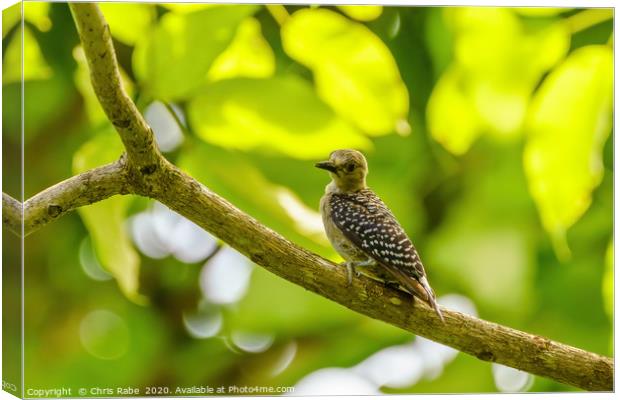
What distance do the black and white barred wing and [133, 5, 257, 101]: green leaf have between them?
43.3 inches

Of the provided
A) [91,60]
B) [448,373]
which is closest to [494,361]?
[448,373]

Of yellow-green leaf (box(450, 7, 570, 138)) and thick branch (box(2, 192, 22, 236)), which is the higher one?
yellow-green leaf (box(450, 7, 570, 138))

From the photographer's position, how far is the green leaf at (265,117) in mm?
3150

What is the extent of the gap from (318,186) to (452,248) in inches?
25.1

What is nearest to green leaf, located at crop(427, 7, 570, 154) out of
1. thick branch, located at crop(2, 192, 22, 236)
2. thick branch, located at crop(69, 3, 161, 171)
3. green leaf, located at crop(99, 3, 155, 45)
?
green leaf, located at crop(99, 3, 155, 45)

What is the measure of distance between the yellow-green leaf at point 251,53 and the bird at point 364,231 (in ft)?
1.55

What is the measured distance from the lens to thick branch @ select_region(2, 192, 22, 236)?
327cm

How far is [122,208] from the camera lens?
327cm

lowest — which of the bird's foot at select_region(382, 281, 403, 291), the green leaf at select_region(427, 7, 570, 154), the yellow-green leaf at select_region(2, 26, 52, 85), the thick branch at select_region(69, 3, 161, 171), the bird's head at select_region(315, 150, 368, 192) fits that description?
the thick branch at select_region(69, 3, 161, 171)

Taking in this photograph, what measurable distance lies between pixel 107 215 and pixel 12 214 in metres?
0.38

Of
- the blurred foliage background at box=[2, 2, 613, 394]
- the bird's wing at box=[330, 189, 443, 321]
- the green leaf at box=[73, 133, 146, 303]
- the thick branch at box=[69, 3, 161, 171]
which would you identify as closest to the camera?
the thick branch at box=[69, 3, 161, 171]

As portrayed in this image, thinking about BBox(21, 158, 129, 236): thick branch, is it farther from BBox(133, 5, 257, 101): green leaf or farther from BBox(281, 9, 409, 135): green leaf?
BBox(281, 9, 409, 135): green leaf

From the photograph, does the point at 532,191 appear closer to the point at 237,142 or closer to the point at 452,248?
A: the point at 452,248

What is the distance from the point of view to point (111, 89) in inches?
108
